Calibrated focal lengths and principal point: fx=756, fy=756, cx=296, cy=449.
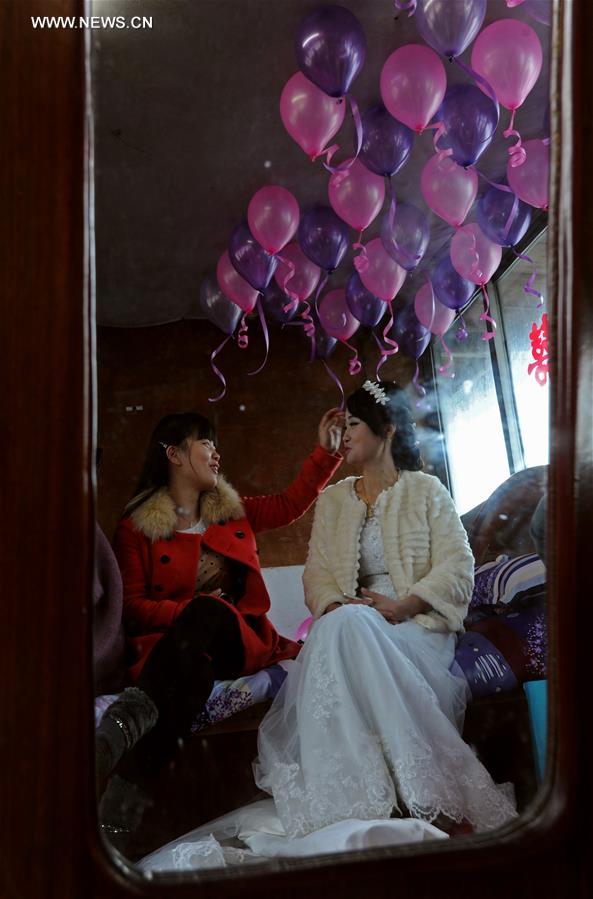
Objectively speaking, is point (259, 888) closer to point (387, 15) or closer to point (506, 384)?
point (506, 384)

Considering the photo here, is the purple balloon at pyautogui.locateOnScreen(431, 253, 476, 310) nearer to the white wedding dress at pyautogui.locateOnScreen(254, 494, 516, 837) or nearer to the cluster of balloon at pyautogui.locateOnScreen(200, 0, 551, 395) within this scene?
the cluster of balloon at pyautogui.locateOnScreen(200, 0, 551, 395)

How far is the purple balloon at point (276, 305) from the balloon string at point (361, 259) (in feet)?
0.18

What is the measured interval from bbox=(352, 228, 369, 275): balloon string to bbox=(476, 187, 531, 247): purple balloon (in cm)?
10

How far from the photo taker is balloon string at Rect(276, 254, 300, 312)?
23.0 inches

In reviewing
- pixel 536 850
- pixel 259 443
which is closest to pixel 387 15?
pixel 259 443

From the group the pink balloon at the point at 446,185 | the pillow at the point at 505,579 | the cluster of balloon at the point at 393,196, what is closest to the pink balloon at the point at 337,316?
the cluster of balloon at the point at 393,196

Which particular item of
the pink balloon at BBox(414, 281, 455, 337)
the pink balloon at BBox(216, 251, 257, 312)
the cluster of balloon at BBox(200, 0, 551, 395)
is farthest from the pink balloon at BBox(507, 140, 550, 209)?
the pink balloon at BBox(216, 251, 257, 312)

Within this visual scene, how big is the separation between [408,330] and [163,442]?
22 cm

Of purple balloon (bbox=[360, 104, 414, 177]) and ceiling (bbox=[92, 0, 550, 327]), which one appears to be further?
purple balloon (bbox=[360, 104, 414, 177])

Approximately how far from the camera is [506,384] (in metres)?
0.59

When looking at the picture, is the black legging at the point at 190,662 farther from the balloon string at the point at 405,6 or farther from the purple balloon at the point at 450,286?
the balloon string at the point at 405,6

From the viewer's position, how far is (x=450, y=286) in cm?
62

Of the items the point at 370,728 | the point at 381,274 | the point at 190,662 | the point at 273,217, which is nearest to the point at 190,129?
the point at 273,217

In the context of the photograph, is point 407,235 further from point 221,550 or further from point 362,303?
point 221,550
